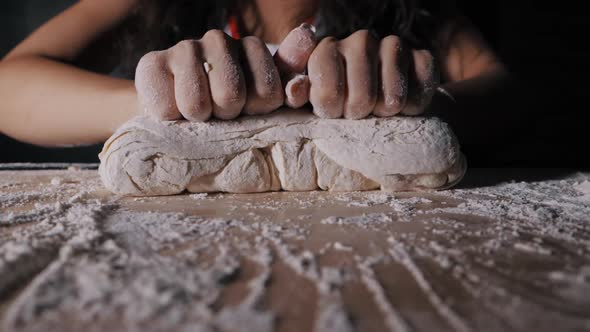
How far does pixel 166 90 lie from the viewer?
1.85 feet

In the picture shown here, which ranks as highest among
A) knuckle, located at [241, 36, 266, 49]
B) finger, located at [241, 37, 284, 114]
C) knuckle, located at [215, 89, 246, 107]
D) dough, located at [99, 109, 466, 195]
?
knuckle, located at [241, 36, 266, 49]

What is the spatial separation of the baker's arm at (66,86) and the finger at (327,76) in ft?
1.33

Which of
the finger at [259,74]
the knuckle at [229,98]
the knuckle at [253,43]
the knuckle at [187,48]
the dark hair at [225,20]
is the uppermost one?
the dark hair at [225,20]

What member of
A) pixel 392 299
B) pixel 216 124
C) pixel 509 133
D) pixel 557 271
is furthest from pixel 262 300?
pixel 509 133

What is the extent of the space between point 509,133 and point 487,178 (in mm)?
398

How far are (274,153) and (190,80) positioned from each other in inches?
7.3

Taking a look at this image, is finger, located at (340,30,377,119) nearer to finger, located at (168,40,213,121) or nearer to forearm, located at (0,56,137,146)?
finger, located at (168,40,213,121)

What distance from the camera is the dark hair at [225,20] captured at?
1119 millimetres

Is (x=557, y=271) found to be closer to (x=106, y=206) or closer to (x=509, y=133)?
(x=106, y=206)

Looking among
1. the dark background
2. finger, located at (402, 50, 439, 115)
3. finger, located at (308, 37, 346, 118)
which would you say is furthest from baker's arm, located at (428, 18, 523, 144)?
the dark background

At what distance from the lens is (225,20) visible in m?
1.17

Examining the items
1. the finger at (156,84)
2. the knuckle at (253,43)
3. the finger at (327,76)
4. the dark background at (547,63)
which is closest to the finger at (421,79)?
the finger at (327,76)

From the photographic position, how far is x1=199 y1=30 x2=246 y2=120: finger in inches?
21.5

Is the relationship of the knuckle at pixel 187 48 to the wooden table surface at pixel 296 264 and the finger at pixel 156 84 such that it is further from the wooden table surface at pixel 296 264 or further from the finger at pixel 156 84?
the wooden table surface at pixel 296 264
